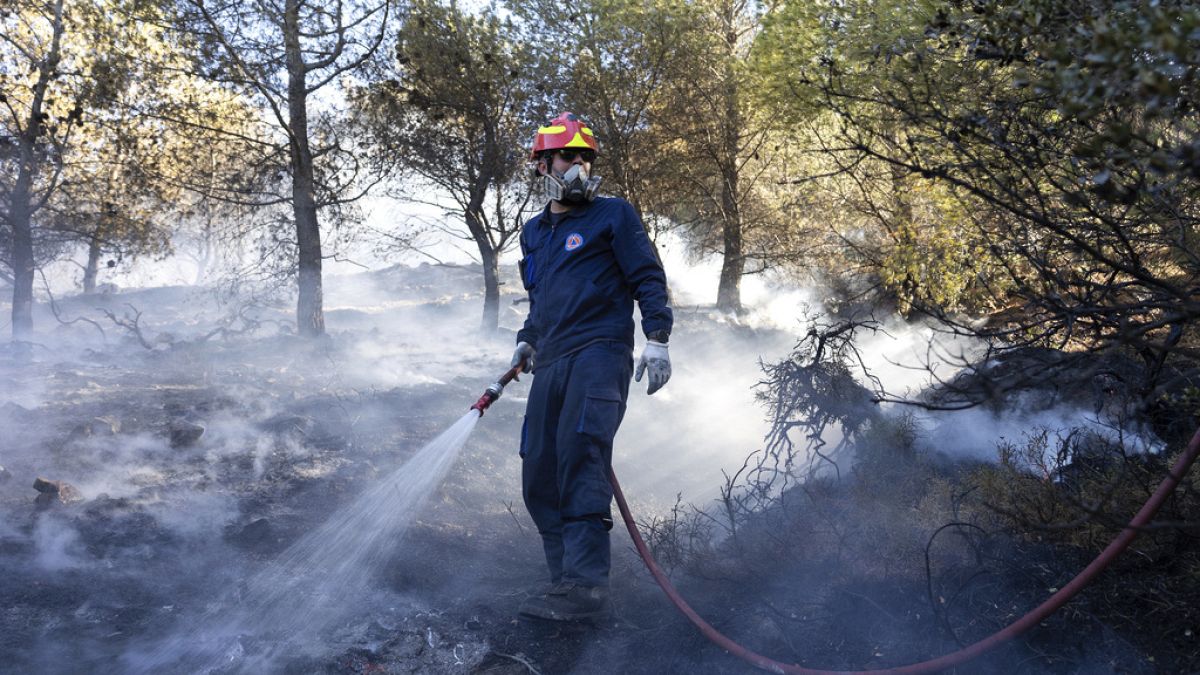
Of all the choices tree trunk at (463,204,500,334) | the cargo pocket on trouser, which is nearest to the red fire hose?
the cargo pocket on trouser

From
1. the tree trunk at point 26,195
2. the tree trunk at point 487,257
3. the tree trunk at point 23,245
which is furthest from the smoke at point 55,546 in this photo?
the tree trunk at point 23,245

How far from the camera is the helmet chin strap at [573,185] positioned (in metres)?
3.95

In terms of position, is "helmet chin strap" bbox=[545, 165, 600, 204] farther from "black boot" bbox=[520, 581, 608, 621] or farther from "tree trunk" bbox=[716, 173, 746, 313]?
"tree trunk" bbox=[716, 173, 746, 313]

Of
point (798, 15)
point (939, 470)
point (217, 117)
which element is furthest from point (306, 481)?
point (217, 117)

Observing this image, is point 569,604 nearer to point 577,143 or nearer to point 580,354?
point 580,354

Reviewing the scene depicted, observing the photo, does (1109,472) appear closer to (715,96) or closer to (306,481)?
(306,481)

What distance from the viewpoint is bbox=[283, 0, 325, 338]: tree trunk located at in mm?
11742

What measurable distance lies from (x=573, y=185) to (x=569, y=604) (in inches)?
76.7

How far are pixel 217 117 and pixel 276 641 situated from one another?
35.5 ft

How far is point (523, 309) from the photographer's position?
752 inches

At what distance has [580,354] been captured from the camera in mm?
3846

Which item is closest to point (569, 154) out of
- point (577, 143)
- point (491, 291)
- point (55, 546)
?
point (577, 143)

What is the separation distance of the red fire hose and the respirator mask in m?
1.86

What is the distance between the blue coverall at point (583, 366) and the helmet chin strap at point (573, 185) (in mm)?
65
